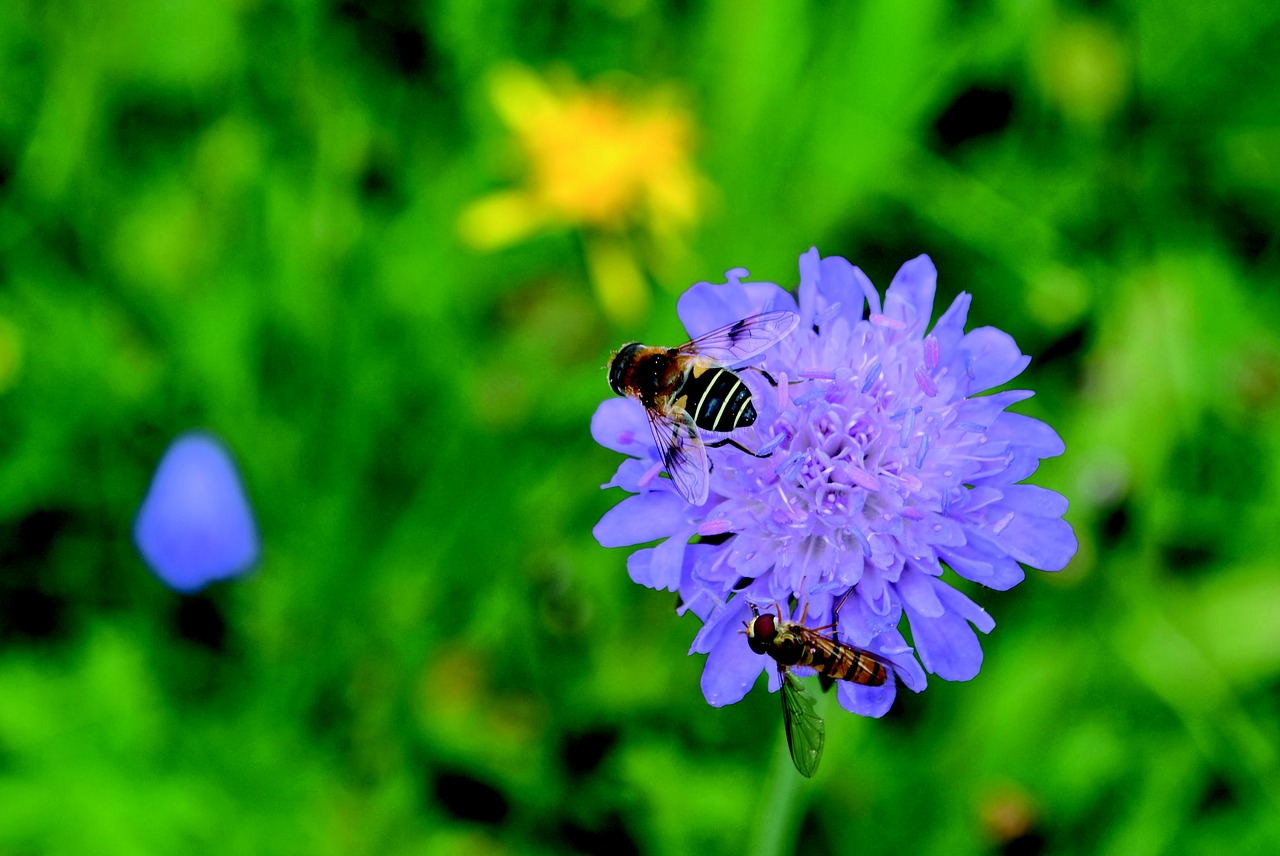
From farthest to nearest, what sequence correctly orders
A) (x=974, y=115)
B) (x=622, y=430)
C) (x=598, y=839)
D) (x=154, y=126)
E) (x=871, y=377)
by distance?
(x=974, y=115) < (x=154, y=126) < (x=598, y=839) < (x=622, y=430) < (x=871, y=377)

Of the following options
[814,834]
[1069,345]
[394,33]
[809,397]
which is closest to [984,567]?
[809,397]

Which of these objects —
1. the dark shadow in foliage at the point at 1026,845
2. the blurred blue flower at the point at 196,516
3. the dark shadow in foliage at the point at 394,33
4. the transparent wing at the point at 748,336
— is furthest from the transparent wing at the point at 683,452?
the dark shadow in foliage at the point at 394,33

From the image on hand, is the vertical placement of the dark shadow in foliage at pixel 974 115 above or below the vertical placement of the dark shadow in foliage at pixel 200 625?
above

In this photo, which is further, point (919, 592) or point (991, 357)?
point (991, 357)

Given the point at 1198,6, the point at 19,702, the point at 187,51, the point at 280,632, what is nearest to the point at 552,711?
the point at 280,632

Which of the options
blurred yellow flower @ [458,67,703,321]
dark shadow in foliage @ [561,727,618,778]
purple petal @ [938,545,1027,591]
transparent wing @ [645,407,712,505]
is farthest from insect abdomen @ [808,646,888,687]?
blurred yellow flower @ [458,67,703,321]

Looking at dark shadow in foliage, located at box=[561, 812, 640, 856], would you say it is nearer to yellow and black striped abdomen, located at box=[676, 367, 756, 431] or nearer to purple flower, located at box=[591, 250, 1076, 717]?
purple flower, located at box=[591, 250, 1076, 717]

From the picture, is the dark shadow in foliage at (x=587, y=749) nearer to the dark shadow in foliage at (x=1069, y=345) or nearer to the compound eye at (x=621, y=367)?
the compound eye at (x=621, y=367)

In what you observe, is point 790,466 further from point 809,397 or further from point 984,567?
point 984,567
